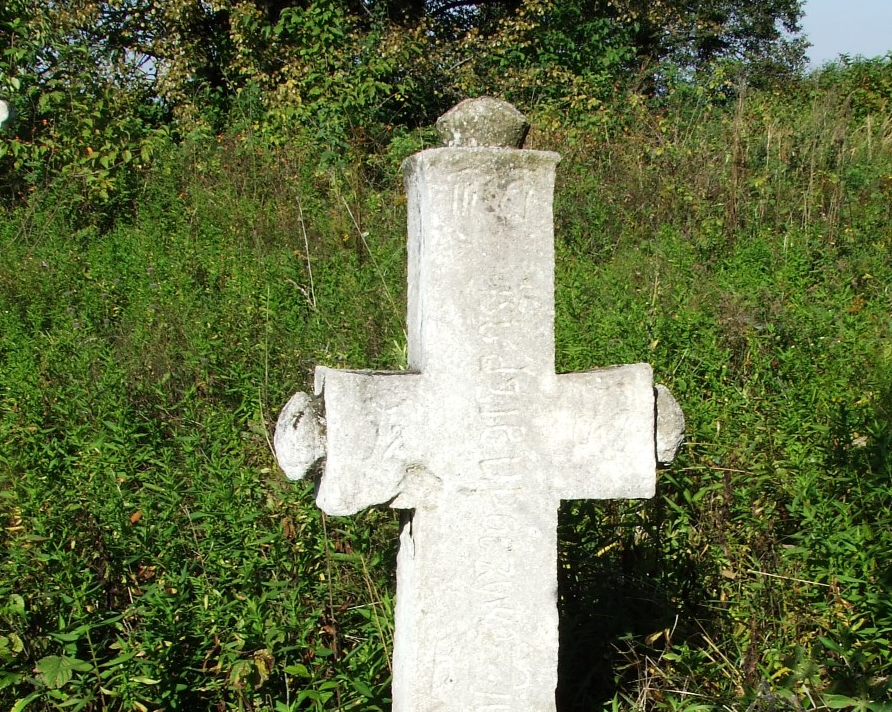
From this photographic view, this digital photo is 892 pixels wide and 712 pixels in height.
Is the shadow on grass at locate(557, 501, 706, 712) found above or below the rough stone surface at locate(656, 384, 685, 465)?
below

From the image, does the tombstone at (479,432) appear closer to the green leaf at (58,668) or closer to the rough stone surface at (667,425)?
the rough stone surface at (667,425)

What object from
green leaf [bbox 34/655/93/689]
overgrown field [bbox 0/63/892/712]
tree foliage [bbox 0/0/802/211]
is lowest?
green leaf [bbox 34/655/93/689]

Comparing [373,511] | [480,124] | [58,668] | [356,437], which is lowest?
[58,668]

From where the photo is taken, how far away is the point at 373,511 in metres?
3.09

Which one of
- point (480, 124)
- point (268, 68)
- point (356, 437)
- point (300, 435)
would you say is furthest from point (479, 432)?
point (268, 68)

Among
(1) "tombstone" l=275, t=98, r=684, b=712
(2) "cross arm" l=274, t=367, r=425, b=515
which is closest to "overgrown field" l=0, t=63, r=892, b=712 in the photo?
(1) "tombstone" l=275, t=98, r=684, b=712

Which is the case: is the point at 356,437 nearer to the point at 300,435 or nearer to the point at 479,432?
the point at 300,435

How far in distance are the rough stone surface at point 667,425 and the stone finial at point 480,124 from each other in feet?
2.47

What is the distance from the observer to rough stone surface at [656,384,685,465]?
2205mm

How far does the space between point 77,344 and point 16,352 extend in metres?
0.28

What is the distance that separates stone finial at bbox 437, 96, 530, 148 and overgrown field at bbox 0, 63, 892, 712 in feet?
4.66

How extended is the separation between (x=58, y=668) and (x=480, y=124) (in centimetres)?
177

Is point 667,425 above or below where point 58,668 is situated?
above

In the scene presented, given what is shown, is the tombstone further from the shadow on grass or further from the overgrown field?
the shadow on grass
